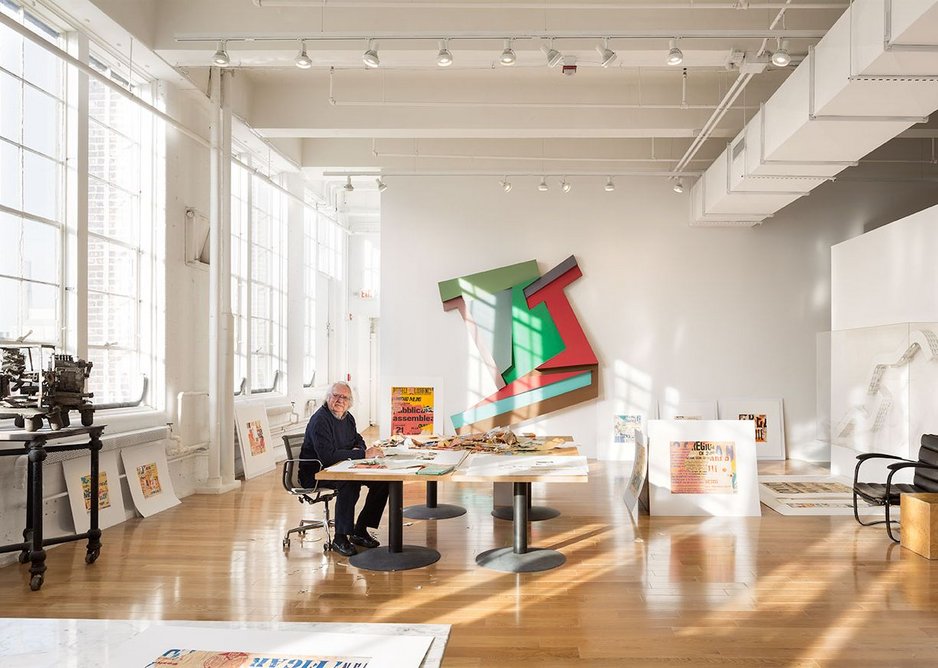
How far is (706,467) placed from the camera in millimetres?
6418

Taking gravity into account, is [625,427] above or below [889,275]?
below

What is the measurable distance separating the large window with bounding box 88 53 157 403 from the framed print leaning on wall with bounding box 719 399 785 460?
22.8 feet

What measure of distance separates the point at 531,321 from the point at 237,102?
434cm

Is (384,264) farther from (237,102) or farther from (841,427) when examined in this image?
(841,427)

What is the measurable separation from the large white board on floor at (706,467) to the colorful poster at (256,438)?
4584mm

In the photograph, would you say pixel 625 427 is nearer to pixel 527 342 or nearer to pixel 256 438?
pixel 527 342

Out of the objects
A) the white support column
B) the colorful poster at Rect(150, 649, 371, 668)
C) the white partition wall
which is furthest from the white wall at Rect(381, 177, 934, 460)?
the colorful poster at Rect(150, 649, 371, 668)

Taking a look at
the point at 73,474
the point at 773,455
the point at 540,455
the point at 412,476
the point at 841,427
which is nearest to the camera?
the point at 412,476

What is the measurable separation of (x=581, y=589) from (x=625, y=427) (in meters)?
5.56

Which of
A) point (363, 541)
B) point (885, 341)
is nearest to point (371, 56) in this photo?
point (363, 541)

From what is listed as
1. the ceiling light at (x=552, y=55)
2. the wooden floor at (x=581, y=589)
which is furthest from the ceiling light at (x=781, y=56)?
the wooden floor at (x=581, y=589)

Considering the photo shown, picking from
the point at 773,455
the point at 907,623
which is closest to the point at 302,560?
the point at 907,623

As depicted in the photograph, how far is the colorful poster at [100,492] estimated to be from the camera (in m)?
5.76

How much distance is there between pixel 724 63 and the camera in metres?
6.17
